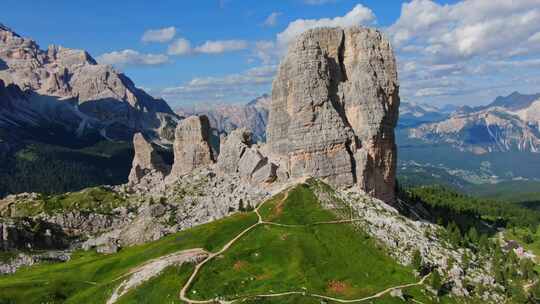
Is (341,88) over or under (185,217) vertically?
over

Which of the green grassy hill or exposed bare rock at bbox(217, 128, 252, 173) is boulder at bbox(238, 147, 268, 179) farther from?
the green grassy hill

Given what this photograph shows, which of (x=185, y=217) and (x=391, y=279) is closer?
(x=391, y=279)

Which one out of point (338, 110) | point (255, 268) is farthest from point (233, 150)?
point (255, 268)

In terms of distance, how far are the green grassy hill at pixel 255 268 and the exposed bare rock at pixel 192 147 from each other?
5027cm

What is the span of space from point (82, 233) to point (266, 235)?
241 feet

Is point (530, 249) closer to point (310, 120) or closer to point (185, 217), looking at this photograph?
point (310, 120)

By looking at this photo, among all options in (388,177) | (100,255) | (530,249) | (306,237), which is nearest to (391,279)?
(306,237)

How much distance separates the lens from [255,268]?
99500mm

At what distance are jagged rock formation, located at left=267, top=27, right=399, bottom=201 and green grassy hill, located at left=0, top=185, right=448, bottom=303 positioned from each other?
16.1 m

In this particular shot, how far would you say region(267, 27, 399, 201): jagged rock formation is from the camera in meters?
136

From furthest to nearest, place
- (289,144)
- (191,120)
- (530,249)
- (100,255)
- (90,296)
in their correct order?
(530,249) < (191,120) < (289,144) < (100,255) < (90,296)

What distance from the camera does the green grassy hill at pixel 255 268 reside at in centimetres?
9275

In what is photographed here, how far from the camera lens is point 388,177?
147 m

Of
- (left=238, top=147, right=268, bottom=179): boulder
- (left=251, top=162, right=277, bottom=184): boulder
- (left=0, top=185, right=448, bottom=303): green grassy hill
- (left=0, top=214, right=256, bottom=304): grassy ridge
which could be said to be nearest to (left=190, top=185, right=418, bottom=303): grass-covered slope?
(left=0, top=185, right=448, bottom=303): green grassy hill
